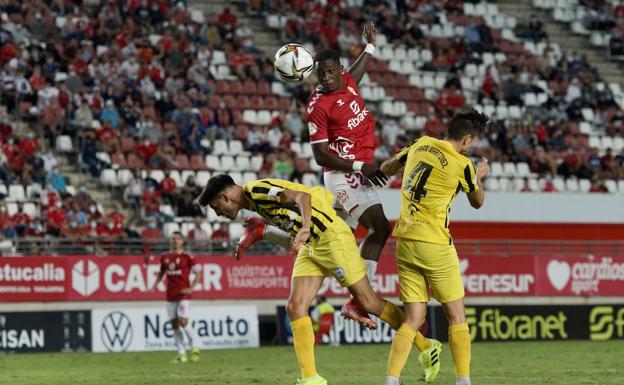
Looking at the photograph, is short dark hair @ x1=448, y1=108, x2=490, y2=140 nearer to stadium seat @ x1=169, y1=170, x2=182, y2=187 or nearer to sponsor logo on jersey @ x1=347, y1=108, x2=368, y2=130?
sponsor logo on jersey @ x1=347, y1=108, x2=368, y2=130

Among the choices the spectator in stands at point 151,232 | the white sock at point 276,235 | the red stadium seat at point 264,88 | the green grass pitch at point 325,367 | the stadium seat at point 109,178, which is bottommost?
the green grass pitch at point 325,367

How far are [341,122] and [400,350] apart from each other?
2792mm

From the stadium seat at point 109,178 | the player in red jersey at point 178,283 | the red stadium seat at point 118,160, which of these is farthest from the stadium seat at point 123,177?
the player in red jersey at point 178,283

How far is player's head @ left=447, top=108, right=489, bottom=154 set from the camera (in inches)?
486

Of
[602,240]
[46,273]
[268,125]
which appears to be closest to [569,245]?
[602,240]

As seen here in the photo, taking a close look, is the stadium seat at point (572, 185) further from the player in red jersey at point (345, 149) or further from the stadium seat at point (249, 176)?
the player in red jersey at point (345, 149)

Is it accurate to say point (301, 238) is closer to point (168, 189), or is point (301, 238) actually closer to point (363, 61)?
point (363, 61)

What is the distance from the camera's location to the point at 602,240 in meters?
34.3

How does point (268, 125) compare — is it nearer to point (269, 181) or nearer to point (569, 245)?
point (569, 245)

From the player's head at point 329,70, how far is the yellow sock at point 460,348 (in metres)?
2.89

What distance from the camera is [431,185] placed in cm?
1234

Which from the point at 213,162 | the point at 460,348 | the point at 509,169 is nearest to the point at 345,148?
the point at 460,348

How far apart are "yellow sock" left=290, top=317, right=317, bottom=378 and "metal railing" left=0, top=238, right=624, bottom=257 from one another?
14.8 metres

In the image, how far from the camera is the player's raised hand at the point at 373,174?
44.1 ft
